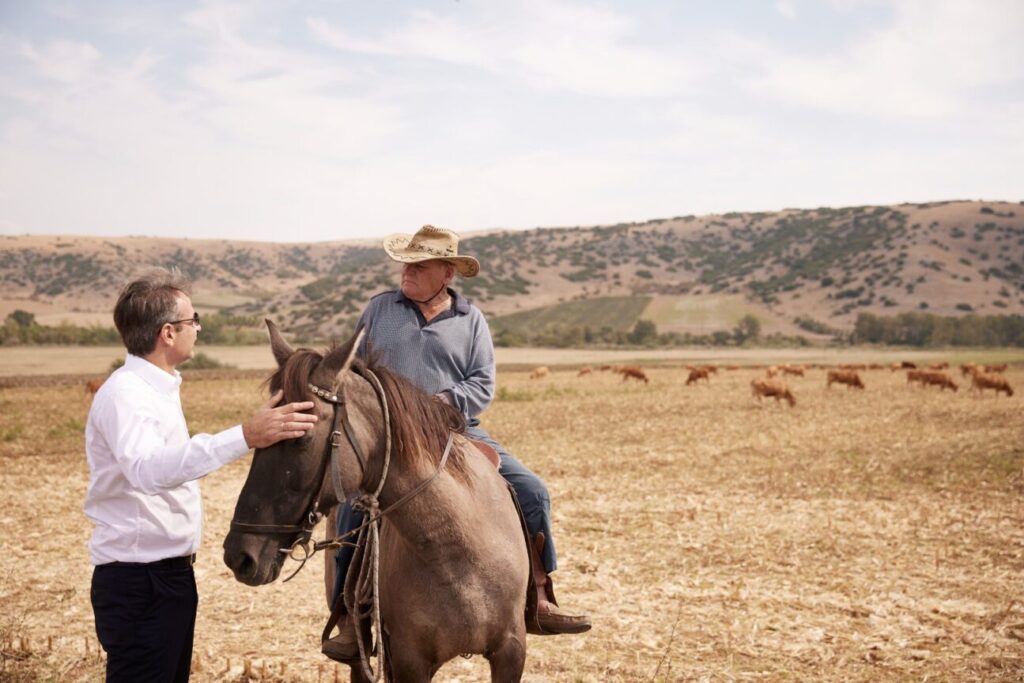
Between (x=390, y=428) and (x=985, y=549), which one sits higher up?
(x=390, y=428)

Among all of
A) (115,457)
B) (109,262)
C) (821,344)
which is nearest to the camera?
(115,457)

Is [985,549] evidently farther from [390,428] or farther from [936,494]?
[390,428]

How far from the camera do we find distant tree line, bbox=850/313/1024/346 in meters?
71.7

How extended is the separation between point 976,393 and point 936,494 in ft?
69.3

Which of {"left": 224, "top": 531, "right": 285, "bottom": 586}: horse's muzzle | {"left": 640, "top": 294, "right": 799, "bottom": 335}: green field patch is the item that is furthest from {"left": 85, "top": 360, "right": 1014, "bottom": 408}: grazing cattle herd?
{"left": 640, "top": 294, "right": 799, "bottom": 335}: green field patch

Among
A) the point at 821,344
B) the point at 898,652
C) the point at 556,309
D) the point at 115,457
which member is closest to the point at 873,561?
the point at 898,652

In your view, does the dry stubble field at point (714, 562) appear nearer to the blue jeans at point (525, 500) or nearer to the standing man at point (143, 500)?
the blue jeans at point (525, 500)

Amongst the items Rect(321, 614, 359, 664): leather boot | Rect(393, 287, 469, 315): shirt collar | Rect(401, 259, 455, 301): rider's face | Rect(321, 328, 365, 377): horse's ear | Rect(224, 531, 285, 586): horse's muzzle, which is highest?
Rect(401, 259, 455, 301): rider's face

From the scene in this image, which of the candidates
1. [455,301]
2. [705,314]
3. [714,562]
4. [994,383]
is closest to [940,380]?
[994,383]

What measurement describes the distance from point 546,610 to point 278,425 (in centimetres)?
251

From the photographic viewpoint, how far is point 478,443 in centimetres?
421

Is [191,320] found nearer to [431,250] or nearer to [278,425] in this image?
[278,425]

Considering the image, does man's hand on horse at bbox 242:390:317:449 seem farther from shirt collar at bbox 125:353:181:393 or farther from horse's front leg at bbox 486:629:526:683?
horse's front leg at bbox 486:629:526:683

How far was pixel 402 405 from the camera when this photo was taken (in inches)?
130
